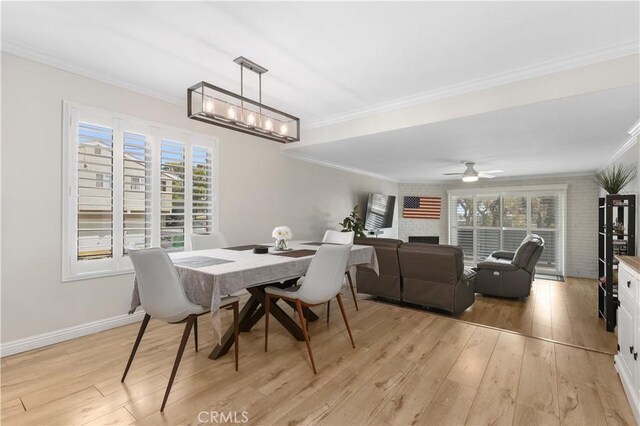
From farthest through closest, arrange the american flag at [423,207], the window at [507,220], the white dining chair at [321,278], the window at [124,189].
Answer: the american flag at [423,207]
the window at [507,220]
the window at [124,189]
the white dining chair at [321,278]

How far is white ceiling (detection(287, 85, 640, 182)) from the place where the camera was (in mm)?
2939

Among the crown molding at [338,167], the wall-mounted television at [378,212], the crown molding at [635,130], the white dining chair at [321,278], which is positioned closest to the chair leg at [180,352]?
the white dining chair at [321,278]

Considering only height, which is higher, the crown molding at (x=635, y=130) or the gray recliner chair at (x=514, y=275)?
the crown molding at (x=635, y=130)

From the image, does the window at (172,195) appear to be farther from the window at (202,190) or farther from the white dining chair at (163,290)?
the white dining chair at (163,290)

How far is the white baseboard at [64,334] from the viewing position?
2588 millimetres

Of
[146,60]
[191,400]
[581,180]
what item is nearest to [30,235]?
[146,60]

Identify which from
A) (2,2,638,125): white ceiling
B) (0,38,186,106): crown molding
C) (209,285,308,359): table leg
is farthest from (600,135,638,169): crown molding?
(0,38,186,106): crown molding

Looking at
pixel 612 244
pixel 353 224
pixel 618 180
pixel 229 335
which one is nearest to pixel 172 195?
pixel 229 335

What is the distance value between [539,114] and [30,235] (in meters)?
4.93

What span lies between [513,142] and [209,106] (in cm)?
397

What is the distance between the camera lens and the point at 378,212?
24.0ft

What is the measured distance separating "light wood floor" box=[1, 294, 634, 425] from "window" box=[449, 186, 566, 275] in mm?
5241

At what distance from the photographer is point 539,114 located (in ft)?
10.1

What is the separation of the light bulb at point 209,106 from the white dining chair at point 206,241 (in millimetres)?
1648
